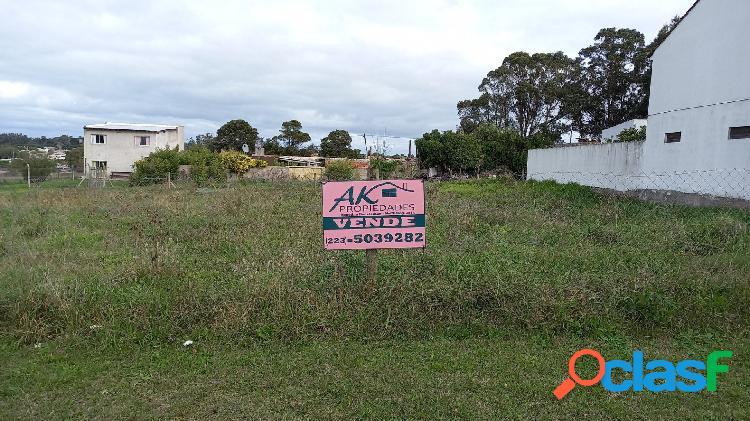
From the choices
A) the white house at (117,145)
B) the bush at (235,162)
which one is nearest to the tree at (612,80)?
the bush at (235,162)

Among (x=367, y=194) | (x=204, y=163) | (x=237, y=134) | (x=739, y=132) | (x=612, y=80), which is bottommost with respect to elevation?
(x=367, y=194)

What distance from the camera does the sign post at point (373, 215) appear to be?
4.28m

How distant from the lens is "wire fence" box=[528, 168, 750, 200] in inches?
382

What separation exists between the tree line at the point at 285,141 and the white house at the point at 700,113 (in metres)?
31.0

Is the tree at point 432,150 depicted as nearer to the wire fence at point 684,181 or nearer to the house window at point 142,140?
the wire fence at point 684,181

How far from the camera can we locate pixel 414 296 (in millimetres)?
4164

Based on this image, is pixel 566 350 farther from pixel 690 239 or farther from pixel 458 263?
pixel 690 239

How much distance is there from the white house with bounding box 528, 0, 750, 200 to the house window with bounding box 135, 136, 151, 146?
112 feet

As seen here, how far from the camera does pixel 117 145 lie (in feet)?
119

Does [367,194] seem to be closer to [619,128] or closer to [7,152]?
[619,128]

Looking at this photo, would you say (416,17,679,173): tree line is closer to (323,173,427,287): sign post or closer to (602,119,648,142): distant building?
(602,119,648,142): distant building

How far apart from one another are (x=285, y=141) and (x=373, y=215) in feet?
141

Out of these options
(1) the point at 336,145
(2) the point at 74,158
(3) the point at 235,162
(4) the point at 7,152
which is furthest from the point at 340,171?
(2) the point at 74,158

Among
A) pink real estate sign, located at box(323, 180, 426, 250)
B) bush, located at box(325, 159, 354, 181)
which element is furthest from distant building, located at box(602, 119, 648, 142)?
pink real estate sign, located at box(323, 180, 426, 250)
